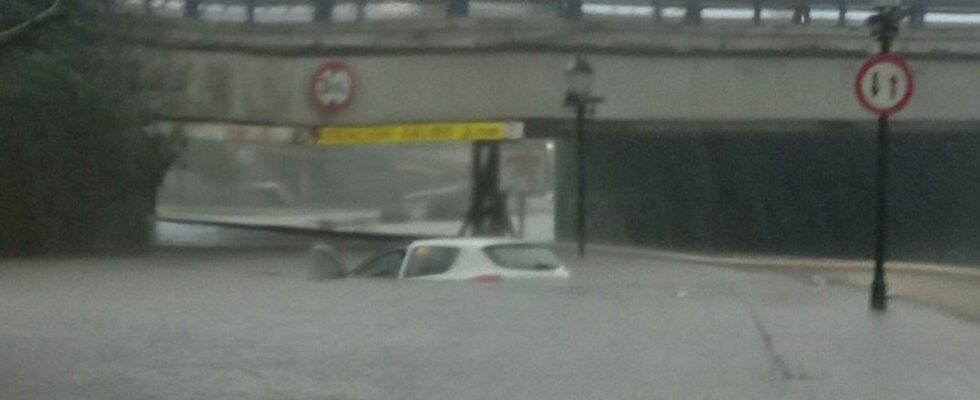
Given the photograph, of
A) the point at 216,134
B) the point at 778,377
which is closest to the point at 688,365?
the point at 778,377

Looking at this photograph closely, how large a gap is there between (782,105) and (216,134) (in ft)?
38.8

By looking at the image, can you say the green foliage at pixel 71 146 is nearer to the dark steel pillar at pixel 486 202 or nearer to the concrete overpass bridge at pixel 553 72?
the concrete overpass bridge at pixel 553 72

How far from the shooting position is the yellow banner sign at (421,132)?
124 ft

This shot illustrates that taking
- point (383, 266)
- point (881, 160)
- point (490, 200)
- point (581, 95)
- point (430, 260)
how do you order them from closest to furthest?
point (881, 160)
point (430, 260)
point (383, 266)
point (581, 95)
point (490, 200)

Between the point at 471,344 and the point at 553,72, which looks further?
the point at 553,72

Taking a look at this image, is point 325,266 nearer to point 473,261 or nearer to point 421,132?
point 473,261

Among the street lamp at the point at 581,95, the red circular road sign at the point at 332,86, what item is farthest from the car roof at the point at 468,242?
the red circular road sign at the point at 332,86

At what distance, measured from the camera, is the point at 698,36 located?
1436 inches

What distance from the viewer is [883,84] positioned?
709 inches

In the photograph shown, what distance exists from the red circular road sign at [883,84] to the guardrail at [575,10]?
18270 mm

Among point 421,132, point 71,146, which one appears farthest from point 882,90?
point 421,132

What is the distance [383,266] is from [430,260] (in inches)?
51.1

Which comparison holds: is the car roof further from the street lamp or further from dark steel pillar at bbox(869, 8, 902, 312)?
the street lamp

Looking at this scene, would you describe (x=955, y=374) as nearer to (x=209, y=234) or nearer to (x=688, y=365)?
(x=688, y=365)
